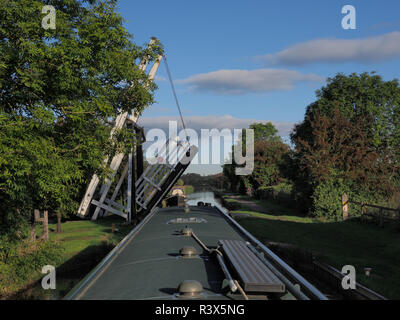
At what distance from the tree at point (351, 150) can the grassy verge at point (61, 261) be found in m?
12.5

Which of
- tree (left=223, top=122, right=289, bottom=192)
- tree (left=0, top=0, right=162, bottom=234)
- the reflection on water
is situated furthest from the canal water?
tree (left=0, top=0, right=162, bottom=234)

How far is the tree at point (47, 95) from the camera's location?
848 cm

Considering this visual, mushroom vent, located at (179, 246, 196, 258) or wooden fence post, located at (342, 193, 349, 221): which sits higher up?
mushroom vent, located at (179, 246, 196, 258)

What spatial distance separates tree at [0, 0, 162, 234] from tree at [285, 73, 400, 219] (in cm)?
1523

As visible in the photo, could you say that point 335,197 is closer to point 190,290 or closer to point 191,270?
point 191,270

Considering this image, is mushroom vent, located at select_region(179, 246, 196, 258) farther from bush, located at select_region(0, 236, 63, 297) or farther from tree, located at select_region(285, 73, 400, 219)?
tree, located at select_region(285, 73, 400, 219)

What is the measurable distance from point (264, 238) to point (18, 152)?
37.8 ft

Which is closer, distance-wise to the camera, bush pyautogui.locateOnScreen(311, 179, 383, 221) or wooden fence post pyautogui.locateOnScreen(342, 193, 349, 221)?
wooden fence post pyautogui.locateOnScreen(342, 193, 349, 221)

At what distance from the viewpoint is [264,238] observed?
1702 cm

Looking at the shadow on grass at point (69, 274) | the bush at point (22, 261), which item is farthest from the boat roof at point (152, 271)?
the bush at point (22, 261)

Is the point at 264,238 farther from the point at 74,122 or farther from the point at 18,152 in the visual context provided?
the point at 18,152

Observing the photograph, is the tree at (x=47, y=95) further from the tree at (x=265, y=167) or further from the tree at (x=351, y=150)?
the tree at (x=265, y=167)

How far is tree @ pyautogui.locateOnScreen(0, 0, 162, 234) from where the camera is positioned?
8484 mm
